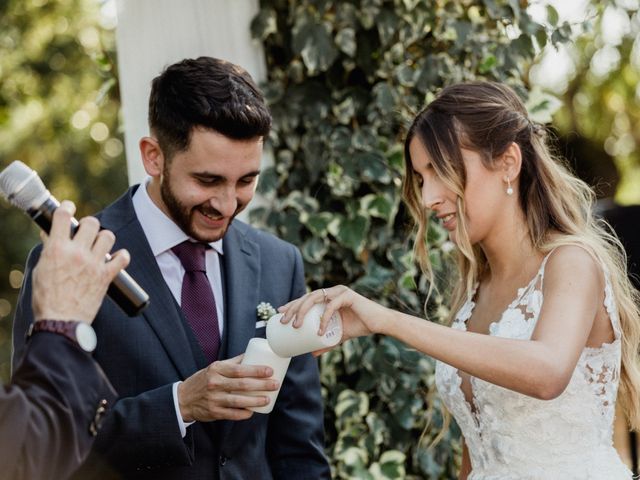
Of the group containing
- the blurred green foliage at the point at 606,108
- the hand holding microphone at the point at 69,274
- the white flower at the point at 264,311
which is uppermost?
the hand holding microphone at the point at 69,274

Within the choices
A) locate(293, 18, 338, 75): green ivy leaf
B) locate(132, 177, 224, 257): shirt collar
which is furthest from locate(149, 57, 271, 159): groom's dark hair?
locate(293, 18, 338, 75): green ivy leaf

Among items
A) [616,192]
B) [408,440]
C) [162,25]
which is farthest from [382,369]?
[616,192]

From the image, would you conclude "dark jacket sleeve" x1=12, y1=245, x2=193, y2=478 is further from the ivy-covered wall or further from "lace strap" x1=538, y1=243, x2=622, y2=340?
the ivy-covered wall

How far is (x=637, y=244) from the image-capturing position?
3812 mm

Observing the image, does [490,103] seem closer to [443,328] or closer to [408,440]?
[443,328]

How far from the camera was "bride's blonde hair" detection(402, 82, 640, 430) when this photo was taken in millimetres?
2361

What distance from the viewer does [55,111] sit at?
30.2 feet

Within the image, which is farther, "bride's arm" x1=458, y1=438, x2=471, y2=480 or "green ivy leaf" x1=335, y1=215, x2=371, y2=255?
"green ivy leaf" x1=335, y1=215, x2=371, y2=255

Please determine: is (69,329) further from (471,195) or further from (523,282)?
(523,282)

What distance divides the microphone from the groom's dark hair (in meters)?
0.77

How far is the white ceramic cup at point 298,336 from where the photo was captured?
199cm

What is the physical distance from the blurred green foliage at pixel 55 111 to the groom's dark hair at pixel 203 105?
5722mm

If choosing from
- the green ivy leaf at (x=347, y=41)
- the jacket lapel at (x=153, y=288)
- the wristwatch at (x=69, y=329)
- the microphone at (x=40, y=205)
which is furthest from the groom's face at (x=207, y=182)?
the green ivy leaf at (x=347, y=41)

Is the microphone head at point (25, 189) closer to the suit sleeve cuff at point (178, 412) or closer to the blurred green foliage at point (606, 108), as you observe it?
the suit sleeve cuff at point (178, 412)
